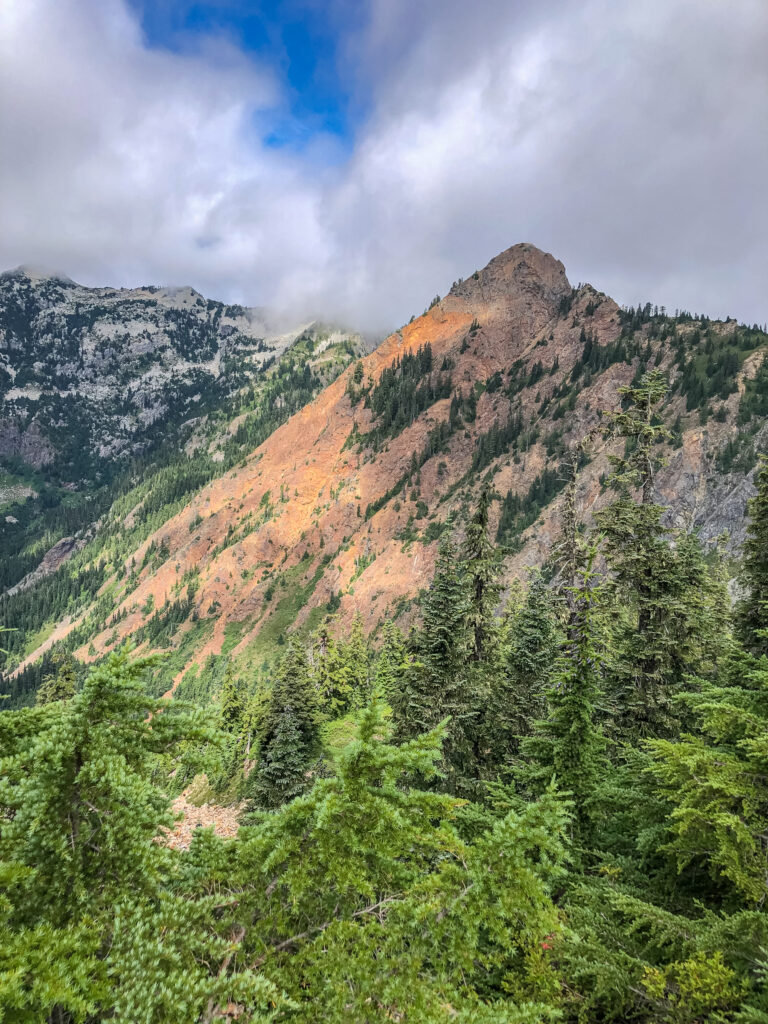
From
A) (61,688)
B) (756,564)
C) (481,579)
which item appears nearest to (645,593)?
(756,564)

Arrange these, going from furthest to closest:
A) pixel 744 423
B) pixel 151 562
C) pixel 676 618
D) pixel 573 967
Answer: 1. pixel 151 562
2. pixel 744 423
3. pixel 676 618
4. pixel 573 967

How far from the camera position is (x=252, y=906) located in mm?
5184

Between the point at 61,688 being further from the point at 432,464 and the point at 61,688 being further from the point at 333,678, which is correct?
the point at 432,464

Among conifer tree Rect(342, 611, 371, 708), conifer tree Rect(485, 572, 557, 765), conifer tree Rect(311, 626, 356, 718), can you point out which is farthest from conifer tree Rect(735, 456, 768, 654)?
conifer tree Rect(311, 626, 356, 718)

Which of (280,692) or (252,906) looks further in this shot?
(280,692)

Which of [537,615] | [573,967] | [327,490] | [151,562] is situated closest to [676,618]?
[537,615]

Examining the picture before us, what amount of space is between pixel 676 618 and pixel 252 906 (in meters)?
16.7

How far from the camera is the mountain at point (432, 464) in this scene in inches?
4026

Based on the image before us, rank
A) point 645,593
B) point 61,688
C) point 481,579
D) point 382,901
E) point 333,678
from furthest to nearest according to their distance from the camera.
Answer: point 333,678
point 61,688
point 481,579
point 645,593
point 382,901

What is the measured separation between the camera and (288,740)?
28.7 meters

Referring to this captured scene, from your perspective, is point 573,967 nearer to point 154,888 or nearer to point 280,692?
point 154,888

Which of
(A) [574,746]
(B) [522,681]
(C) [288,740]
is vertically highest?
(B) [522,681]

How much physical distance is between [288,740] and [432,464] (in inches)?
4384

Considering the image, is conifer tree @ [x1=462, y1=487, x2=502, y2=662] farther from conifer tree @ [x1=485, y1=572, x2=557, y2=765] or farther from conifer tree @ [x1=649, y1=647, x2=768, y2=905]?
conifer tree @ [x1=649, y1=647, x2=768, y2=905]
